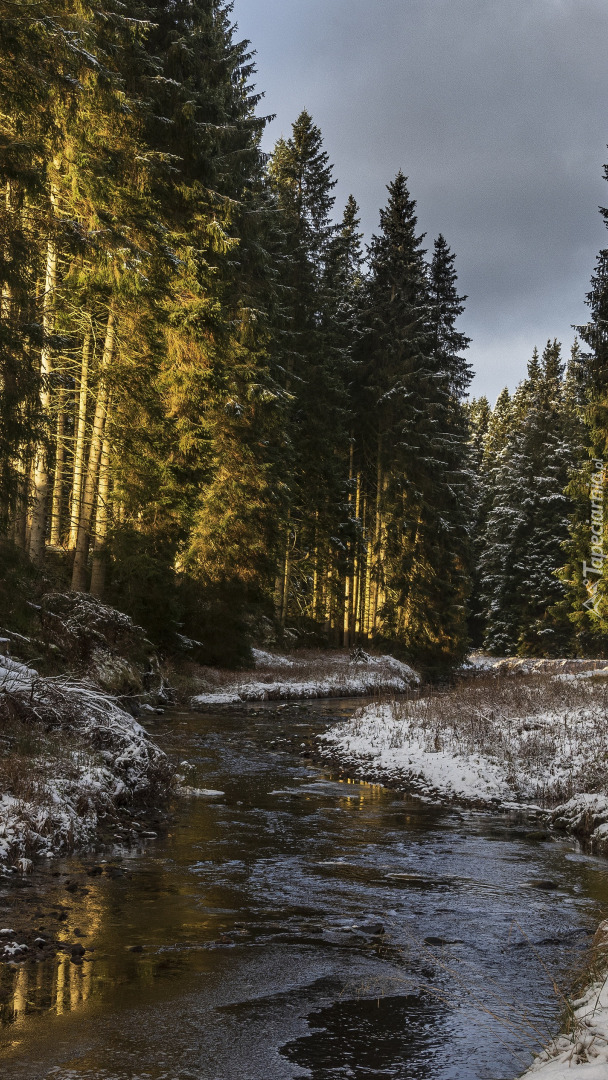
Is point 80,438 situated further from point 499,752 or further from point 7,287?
point 499,752

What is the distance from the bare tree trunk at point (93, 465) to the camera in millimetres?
22094

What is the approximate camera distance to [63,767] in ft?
35.4

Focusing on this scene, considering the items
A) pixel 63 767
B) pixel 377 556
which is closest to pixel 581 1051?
pixel 63 767

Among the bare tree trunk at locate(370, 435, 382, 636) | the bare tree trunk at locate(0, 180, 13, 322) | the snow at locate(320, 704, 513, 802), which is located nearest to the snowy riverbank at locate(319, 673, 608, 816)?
the snow at locate(320, 704, 513, 802)

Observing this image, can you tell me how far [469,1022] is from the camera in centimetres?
598

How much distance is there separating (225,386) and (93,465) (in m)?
7.50

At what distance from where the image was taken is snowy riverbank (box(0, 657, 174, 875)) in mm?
9602

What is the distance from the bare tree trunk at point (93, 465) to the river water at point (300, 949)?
11636 mm

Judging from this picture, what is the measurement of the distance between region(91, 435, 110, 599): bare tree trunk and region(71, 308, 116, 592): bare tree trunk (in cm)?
27

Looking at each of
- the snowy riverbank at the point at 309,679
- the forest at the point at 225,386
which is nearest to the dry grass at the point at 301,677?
the snowy riverbank at the point at 309,679

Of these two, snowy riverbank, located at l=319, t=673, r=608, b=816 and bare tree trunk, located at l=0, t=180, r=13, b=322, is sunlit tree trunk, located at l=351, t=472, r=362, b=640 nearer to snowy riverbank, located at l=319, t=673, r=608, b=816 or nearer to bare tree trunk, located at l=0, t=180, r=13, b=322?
snowy riverbank, located at l=319, t=673, r=608, b=816

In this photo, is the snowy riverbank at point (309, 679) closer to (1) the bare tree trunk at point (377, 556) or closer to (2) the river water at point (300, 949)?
(1) the bare tree trunk at point (377, 556)

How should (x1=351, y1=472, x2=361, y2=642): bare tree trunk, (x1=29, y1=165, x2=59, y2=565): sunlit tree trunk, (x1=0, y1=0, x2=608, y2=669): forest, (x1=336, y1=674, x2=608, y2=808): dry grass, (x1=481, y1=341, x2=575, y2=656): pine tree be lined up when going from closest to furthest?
(x1=336, y1=674, x2=608, y2=808): dry grass
(x1=0, y1=0, x2=608, y2=669): forest
(x1=29, y1=165, x2=59, y2=565): sunlit tree trunk
(x1=351, y1=472, x2=361, y2=642): bare tree trunk
(x1=481, y1=341, x2=575, y2=656): pine tree

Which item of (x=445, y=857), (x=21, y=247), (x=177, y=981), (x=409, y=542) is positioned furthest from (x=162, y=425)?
(x=409, y=542)
